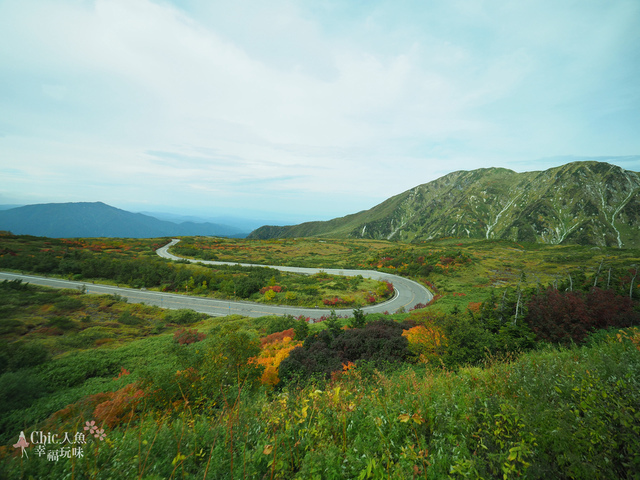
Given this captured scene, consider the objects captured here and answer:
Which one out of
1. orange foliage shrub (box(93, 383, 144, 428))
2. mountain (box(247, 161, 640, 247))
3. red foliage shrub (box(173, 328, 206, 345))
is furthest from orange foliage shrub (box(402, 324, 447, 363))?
mountain (box(247, 161, 640, 247))

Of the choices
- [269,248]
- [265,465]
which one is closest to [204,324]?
[265,465]

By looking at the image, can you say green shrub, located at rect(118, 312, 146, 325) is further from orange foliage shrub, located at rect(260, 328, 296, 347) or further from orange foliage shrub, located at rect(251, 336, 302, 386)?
orange foliage shrub, located at rect(251, 336, 302, 386)

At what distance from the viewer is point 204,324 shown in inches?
940

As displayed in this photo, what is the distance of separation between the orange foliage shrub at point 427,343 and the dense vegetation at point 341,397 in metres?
0.08

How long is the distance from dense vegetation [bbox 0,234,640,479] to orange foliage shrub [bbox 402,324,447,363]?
8cm

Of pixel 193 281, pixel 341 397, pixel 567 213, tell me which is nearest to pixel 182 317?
pixel 193 281

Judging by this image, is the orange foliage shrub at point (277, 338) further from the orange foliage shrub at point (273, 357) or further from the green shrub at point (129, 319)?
the green shrub at point (129, 319)

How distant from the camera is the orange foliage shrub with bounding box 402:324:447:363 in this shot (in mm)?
11320

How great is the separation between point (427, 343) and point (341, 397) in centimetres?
829

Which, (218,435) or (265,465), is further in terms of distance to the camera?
(218,435)

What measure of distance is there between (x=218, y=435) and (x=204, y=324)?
22.6 m

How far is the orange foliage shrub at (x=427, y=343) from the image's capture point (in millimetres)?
11320

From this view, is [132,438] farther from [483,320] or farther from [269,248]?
[269,248]

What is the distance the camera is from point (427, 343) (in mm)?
11891
